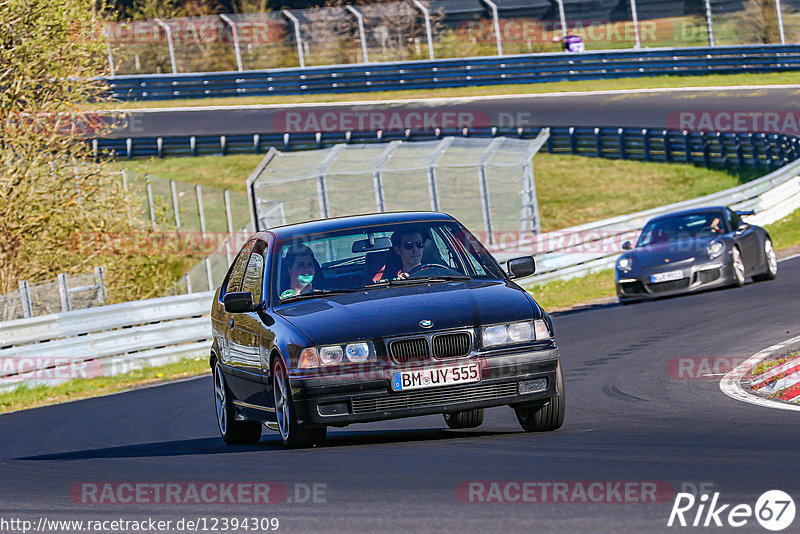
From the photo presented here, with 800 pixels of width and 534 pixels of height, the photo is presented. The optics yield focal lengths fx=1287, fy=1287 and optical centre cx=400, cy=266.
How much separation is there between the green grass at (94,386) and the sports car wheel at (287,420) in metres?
8.78

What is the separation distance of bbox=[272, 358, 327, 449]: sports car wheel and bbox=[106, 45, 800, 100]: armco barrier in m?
34.6

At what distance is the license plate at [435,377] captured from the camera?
762cm

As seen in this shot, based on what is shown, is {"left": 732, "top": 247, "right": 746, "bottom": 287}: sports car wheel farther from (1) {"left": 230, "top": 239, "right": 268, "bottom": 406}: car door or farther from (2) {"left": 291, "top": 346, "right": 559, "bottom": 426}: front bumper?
(2) {"left": 291, "top": 346, "right": 559, "bottom": 426}: front bumper

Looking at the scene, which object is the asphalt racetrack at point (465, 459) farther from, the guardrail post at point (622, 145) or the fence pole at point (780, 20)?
the fence pole at point (780, 20)

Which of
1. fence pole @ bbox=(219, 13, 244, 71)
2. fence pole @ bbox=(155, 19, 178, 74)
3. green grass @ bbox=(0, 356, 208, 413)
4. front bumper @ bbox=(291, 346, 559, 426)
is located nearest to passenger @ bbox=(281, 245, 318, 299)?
front bumper @ bbox=(291, 346, 559, 426)

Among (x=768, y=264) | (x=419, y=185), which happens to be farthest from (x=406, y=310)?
(x=419, y=185)

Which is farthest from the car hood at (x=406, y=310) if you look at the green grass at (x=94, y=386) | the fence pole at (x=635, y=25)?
the fence pole at (x=635, y=25)

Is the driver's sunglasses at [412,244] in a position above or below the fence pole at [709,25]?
above

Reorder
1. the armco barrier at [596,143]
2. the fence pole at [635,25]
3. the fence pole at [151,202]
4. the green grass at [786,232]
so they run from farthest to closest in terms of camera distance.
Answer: the fence pole at [635,25] → the armco barrier at [596,143] → the fence pole at [151,202] → the green grass at [786,232]

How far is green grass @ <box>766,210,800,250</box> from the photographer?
904 inches

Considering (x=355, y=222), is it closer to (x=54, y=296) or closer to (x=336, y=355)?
(x=336, y=355)

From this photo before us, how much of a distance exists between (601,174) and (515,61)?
12213 millimetres

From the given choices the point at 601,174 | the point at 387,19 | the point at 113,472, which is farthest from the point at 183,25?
the point at 113,472

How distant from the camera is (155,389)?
1561 cm
